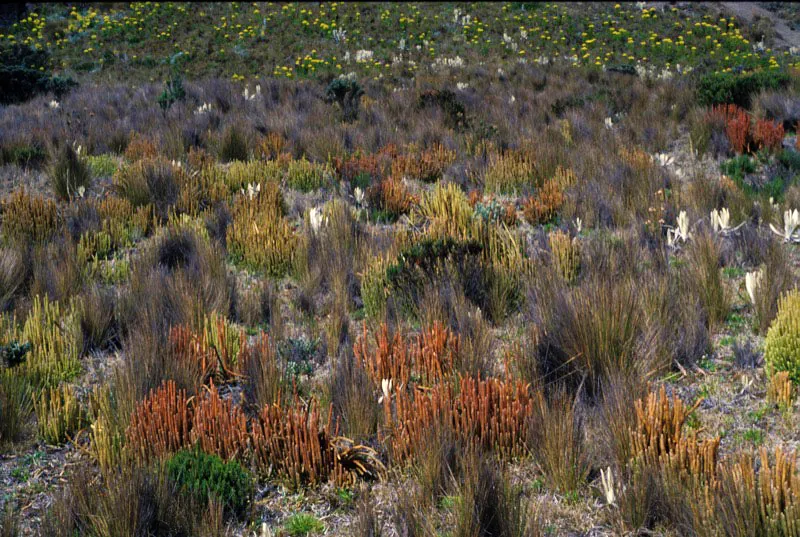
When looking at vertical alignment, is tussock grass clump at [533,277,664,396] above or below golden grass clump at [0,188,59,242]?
above

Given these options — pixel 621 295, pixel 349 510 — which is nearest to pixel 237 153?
pixel 621 295

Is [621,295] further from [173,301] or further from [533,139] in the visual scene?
[533,139]

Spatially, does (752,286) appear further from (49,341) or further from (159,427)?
(49,341)

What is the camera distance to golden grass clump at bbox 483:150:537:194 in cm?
766

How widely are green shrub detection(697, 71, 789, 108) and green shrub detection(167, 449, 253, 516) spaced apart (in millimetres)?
10438

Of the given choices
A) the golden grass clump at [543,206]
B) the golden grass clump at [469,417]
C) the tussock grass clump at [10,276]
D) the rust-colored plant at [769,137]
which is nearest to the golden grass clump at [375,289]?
the golden grass clump at [469,417]

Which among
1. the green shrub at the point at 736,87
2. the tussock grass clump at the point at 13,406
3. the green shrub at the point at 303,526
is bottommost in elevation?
the green shrub at the point at 303,526

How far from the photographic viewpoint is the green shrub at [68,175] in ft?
24.3

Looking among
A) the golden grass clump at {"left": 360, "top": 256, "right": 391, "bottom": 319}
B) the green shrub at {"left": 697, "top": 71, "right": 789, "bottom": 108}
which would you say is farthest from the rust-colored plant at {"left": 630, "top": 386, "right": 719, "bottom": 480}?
the green shrub at {"left": 697, "top": 71, "right": 789, "bottom": 108}

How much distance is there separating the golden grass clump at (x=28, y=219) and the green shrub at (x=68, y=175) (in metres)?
0.73

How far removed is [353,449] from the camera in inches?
119

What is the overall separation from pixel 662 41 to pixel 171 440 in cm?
2028

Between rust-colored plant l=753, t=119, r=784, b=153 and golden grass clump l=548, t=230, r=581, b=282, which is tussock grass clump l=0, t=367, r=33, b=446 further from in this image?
rust-colored plant l=753, t=119, r=784, b=153

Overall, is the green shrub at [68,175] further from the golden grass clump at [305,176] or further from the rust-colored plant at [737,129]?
the rust-colored plant at [737,129]
